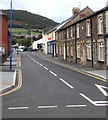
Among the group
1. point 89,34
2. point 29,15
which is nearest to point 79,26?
point 89,34

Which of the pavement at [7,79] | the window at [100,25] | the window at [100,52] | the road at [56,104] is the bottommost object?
the road at [56,104]

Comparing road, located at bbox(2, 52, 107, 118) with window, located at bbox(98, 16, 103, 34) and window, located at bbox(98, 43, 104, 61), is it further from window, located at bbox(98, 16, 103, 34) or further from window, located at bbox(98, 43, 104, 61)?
window, located at bbox(98, 16, 103, 34)

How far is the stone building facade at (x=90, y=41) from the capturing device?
2222cm

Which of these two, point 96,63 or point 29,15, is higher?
point 29,15

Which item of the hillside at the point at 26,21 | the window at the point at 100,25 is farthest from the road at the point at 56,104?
the hillside at the point at 26,21

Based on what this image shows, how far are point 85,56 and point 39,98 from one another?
1853 cm

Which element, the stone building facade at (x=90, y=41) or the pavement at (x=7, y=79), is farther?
the stone building facade at (x=90, y=41)

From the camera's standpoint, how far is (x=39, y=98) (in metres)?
10.2

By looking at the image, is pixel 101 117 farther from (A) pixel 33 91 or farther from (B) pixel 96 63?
A: (B) pixel 96 63

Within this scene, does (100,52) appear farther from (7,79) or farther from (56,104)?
(56,104)

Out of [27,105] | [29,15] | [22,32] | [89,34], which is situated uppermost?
[29,15]

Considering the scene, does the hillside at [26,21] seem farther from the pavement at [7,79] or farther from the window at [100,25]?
the pavement at [7,79]

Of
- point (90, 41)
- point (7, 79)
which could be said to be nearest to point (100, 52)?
point (90, 41)

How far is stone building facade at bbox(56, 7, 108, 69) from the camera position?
72.9 feet
